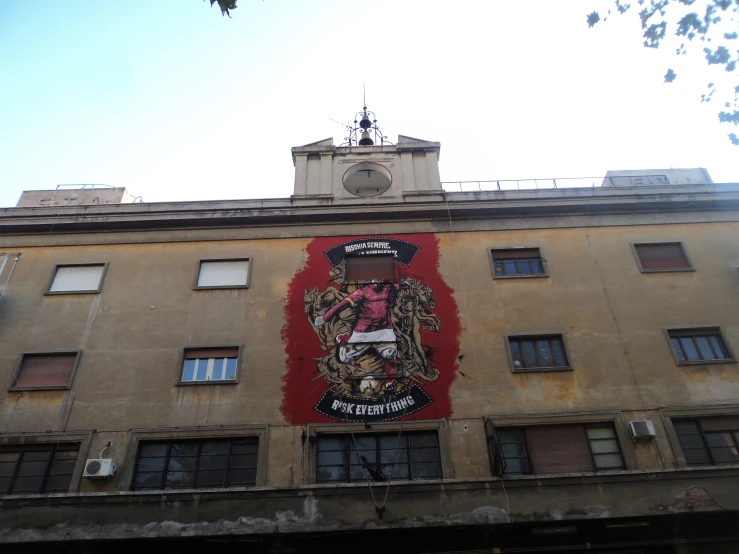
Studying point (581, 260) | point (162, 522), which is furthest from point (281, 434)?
point (581, 260)

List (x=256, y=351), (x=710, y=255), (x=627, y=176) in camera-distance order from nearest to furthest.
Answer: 1. (x=256, y=351)
2. (x=710, y=255)
3. (x=627, y=176)

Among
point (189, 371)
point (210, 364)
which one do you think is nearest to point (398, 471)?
point (210, 364)

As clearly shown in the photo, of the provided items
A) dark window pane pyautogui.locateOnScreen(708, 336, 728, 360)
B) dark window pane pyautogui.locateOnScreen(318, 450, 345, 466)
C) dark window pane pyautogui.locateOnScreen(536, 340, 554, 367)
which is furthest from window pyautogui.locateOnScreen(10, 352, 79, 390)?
dark window pane pyautogui.locateOnScreen(708, 336, 728, 360)

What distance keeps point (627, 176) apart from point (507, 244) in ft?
26.2

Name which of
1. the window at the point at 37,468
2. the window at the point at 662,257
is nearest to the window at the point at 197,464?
the window at the point at 37,468

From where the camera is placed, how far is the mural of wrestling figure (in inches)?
674

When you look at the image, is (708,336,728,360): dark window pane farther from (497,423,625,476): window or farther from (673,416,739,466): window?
(497,423,625,476): window

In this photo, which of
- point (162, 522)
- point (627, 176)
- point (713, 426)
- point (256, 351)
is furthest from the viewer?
point (627, 176)

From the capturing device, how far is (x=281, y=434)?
51.3 feet

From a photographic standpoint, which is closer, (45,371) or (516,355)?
(45,371)

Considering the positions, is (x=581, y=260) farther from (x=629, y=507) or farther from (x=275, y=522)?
(x=275, y=522)

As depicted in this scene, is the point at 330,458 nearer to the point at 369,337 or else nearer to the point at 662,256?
the point at 369,337

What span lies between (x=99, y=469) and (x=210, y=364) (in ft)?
12.4

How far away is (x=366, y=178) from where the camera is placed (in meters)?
21.9
